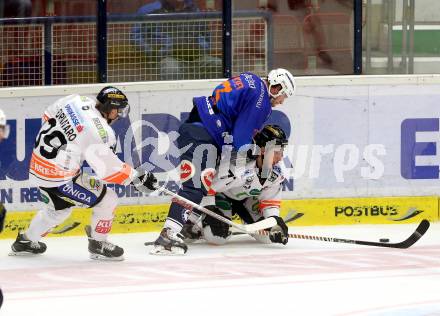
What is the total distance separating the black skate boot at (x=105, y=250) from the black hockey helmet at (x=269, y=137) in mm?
1177

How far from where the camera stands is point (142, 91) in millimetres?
8867

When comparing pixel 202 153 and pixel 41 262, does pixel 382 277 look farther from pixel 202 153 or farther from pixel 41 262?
pixel 41 262

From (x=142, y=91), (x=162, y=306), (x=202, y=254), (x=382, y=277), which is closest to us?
(x=162, y=306)

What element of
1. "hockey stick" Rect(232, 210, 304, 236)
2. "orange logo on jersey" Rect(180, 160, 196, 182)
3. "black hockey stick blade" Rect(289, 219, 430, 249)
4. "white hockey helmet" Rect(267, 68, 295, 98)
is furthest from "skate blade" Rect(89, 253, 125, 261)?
"hockey stick" Rect(232, 210, 304, 236)

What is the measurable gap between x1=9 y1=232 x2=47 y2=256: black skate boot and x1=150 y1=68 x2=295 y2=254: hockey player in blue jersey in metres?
0.71

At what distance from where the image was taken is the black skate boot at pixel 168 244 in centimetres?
816

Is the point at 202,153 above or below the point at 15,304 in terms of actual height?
above

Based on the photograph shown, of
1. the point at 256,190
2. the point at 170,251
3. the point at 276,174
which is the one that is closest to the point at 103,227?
the point at 170,251

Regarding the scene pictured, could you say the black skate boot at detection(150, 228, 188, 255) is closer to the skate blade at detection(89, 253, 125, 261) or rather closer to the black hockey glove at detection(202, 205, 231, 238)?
the skate blade at detection(89, 253, 125, 261)

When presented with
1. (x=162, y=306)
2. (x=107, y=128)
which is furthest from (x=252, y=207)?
(x=162, y=306)

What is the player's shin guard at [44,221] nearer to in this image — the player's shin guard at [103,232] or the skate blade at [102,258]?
the player's shin guard at [103,232]

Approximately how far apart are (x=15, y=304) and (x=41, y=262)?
1.16 m

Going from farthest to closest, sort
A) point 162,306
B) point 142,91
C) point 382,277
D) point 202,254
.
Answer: point 142,91
point 202,254
point 382,277
point 162,306

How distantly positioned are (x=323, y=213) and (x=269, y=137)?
3.07 feet
